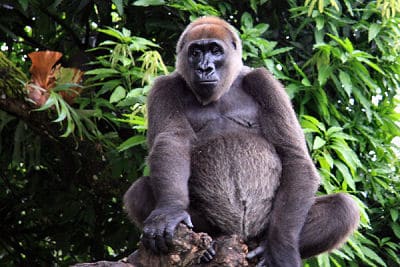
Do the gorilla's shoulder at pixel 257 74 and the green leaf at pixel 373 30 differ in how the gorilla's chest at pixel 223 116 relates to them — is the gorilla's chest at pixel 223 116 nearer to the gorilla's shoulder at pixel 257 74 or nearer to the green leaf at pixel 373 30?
the gorilla's shoulder at pixel 257 74

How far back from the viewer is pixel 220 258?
14.7 ft

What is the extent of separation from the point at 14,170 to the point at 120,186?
5.79 feet

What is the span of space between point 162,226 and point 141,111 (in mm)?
1539

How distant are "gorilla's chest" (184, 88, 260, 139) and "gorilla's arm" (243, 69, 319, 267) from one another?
0.07 m

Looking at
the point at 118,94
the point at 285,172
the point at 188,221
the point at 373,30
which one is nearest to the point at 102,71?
the point at 118,94

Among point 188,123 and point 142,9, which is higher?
point 142,9

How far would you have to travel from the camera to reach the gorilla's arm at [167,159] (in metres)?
4.71

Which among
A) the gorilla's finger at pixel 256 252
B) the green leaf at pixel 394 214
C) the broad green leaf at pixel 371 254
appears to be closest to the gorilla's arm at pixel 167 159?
the gorilla's finger at pixel 256 252

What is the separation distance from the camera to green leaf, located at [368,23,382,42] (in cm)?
664

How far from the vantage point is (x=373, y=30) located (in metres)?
6.71

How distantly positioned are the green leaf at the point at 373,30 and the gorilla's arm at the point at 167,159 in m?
1.90

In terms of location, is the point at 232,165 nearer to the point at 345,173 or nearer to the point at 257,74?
the point at 257,74

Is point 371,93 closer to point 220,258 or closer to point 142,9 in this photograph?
point 142,9

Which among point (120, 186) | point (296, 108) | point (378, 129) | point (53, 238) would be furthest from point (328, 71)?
point (53, 238)
